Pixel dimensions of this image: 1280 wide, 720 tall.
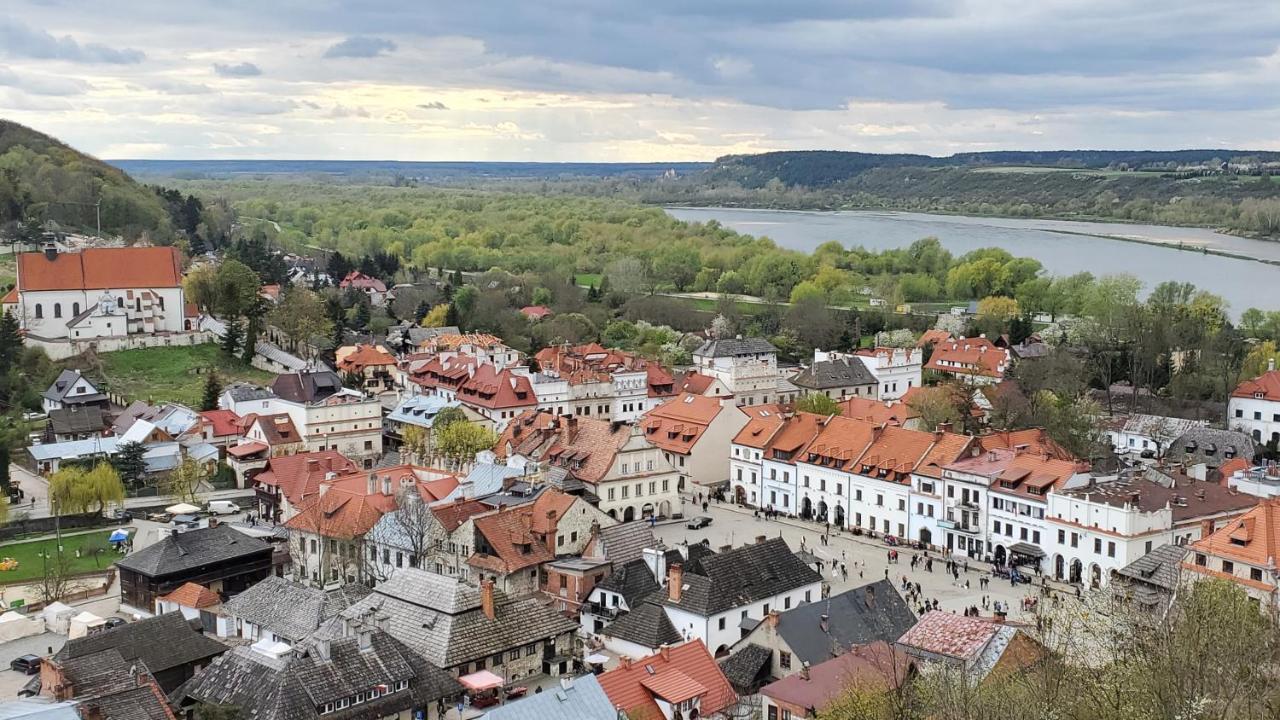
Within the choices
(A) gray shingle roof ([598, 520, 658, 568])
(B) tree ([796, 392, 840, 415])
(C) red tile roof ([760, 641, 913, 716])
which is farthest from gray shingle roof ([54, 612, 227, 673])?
(B) tree ([796, 392, 840, 415])

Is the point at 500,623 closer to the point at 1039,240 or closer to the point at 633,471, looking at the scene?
the point at 633,471

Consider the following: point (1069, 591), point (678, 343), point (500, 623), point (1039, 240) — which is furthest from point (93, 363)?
point (1039, 240)

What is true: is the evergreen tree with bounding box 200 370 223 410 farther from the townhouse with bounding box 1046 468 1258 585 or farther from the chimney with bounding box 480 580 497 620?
the townhouse with bounding box 1046 468 1258 585

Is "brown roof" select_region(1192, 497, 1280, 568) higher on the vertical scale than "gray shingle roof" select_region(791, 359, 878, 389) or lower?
higher

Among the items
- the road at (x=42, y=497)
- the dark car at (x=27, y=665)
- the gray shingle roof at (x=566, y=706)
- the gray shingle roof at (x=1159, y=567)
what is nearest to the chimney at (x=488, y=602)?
the gray shingle roof at (x=566, y=706)

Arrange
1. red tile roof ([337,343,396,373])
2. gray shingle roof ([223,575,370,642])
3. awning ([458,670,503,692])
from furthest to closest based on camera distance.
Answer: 1. red tile roof ([337,343,396,373])
2. gray shingle roof ([223,575,370,642])
3. awning ([458,670,503,692])

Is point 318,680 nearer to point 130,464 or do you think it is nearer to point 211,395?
point 130,464

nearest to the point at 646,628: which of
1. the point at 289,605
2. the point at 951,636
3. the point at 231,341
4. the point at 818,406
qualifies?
the point at 951,636

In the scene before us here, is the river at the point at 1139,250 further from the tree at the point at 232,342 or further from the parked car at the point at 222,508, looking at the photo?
the parked car at the point at 222,508
